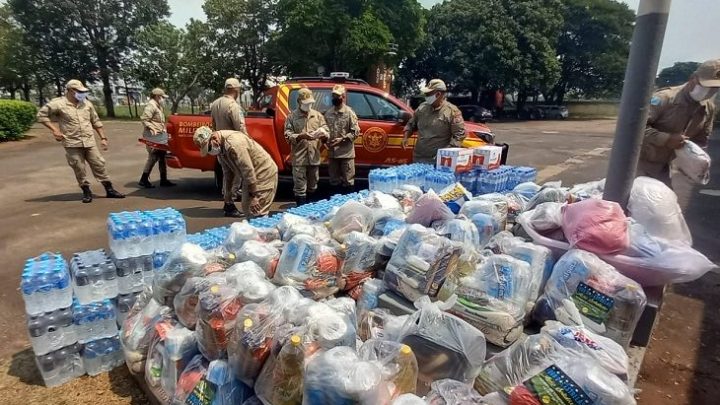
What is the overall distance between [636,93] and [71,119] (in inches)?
272

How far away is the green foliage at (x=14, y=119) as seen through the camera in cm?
1366

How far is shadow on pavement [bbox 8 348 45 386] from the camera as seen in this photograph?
8.36 ft

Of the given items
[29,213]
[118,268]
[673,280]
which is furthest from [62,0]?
[673,280]

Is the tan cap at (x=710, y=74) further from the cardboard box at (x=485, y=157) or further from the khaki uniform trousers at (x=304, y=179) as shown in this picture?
the khaki uniform trousers at (x=304, y=179)

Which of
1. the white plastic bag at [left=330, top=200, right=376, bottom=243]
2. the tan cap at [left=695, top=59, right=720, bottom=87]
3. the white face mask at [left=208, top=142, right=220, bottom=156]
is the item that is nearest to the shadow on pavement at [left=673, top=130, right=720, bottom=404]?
the tan cap at [left=695, top=59, right=720, bottom=87]

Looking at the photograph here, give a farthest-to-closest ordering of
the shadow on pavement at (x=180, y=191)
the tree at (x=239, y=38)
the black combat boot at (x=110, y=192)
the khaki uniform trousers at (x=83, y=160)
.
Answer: the tree at (x=239, y=38), the shadow on pavement at (x=180, y=191), the black combat boot at (x=110, y=192), the khaki uniform trousers at (x=83, y=160)

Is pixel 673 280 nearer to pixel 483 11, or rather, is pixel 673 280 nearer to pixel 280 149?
pixel 280 149

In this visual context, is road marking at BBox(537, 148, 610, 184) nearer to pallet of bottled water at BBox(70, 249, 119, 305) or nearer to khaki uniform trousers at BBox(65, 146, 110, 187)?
pallet of bottled water at BBox(70, 249, 119, 305)

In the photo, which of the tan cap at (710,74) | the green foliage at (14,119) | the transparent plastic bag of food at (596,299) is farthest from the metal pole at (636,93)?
the green foliage at (14,119)

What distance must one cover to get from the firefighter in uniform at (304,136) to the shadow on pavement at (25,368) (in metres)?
3.50

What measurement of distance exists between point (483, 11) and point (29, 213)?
32.1m

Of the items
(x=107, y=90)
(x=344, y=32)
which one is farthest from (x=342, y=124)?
(x=107, y=90)

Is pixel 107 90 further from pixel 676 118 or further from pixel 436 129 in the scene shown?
pixel 676 118

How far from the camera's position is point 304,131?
5.46 meters
